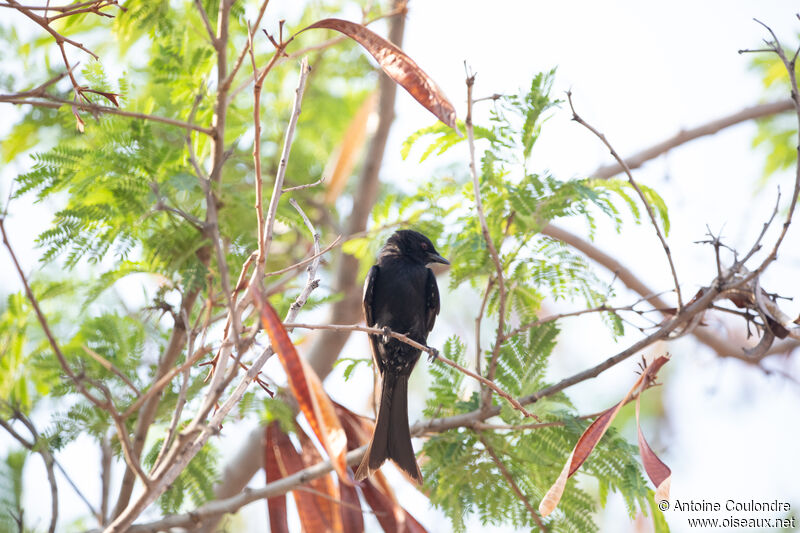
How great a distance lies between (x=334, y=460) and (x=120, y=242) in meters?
2.05

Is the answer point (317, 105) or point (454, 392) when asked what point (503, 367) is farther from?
point (317, 105)

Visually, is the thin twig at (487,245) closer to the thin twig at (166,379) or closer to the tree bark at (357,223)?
the thin twig at (166,379)

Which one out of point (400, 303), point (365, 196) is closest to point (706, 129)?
point (365, 196)

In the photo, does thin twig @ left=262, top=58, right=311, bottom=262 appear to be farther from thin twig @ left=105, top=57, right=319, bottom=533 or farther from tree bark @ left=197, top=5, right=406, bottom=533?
tree bark @ left=197, top=5, right=406, bottom=533

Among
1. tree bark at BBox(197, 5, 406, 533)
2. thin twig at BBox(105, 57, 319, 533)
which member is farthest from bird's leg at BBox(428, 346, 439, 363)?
tree bark at BBox(197, 5, 406, 533)

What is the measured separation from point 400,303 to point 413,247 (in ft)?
1.22

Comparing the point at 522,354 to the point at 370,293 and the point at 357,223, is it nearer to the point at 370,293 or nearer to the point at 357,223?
the point at 370,293

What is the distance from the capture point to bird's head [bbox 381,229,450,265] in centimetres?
460

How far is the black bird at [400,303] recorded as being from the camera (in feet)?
14.4

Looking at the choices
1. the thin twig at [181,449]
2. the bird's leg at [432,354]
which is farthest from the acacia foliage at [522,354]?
the thin twig at [181,449]

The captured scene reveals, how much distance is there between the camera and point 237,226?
148 inches

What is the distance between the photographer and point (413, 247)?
4703mm

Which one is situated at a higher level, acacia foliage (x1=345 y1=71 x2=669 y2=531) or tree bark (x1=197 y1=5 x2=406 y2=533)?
tree bark (x1=197 y1=5 x2=406 y2=533)

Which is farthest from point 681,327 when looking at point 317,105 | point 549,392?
point 317,105
